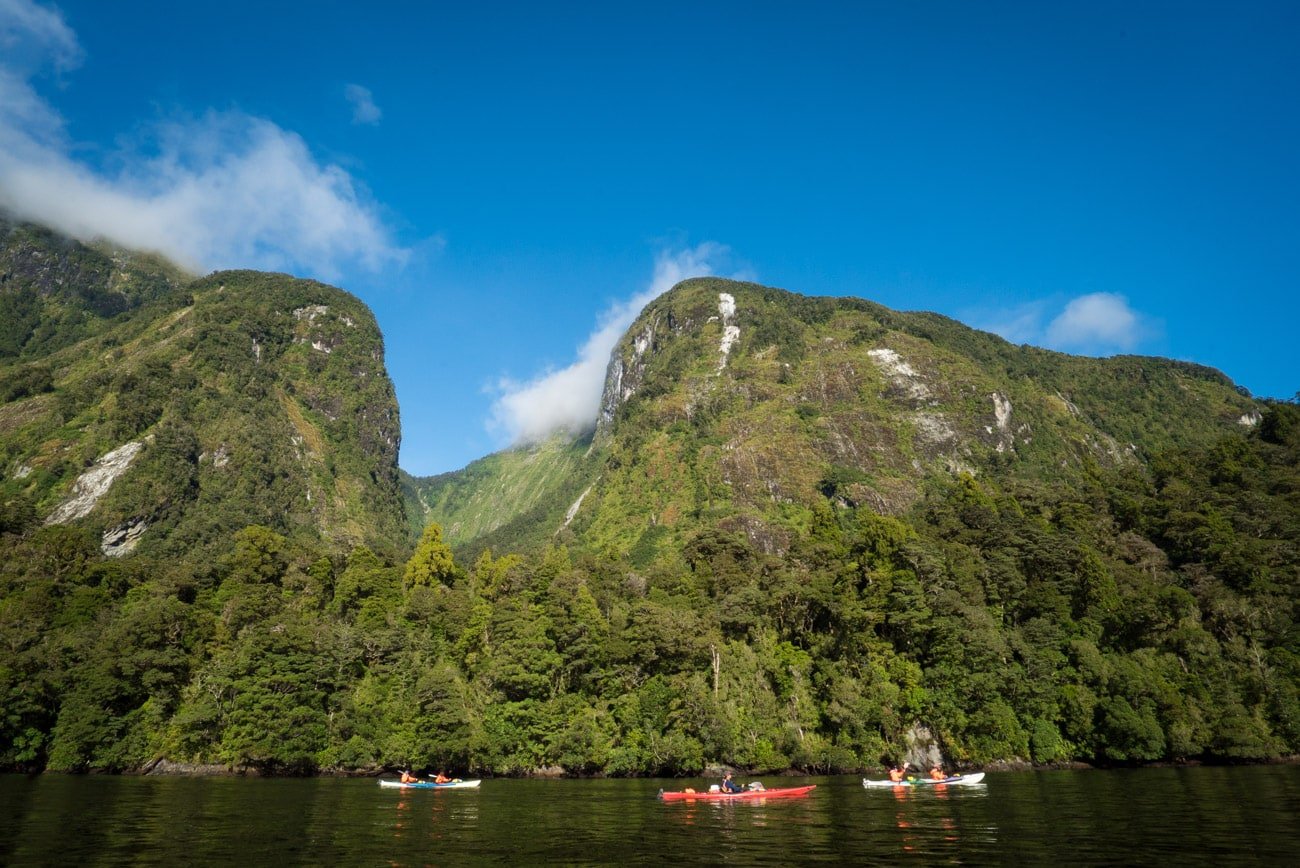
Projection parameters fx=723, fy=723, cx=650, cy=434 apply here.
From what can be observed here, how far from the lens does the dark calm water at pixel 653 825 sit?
75.8 ft

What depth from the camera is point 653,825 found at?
31875 mm

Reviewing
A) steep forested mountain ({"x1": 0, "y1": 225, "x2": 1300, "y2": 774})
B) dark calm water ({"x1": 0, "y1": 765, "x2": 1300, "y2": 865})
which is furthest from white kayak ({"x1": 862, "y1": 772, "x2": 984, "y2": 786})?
steep forested mountain ({"x1": 0, "y1": 225, "x2": 1300, "y2": 774})

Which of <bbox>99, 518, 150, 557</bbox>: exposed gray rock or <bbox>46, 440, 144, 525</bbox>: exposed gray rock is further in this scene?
<bbox>46, 440, 144, 525</bbox>: exposed gray rock

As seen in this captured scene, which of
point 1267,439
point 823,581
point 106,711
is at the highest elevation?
point 1267,439

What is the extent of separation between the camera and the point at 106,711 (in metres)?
65.0

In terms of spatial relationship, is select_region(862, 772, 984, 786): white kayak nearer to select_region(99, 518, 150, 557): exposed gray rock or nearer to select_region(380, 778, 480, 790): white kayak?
select_region(380, 778, 480, 790): white kayak

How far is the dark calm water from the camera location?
23.1m

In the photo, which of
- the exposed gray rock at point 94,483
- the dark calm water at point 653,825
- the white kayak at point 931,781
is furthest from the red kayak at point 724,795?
the exposed gray rock at point 94,483

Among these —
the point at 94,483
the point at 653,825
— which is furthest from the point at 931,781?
the point at 94,483

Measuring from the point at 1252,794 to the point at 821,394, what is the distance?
157m

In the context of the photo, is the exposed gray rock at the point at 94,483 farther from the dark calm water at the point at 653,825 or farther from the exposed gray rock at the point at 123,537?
the dark calm water at the point at 653,825

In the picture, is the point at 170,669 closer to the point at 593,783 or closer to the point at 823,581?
the point at 593,783

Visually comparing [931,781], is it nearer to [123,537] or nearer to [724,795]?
[724,795]

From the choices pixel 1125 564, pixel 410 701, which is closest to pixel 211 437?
pixel 410 701
